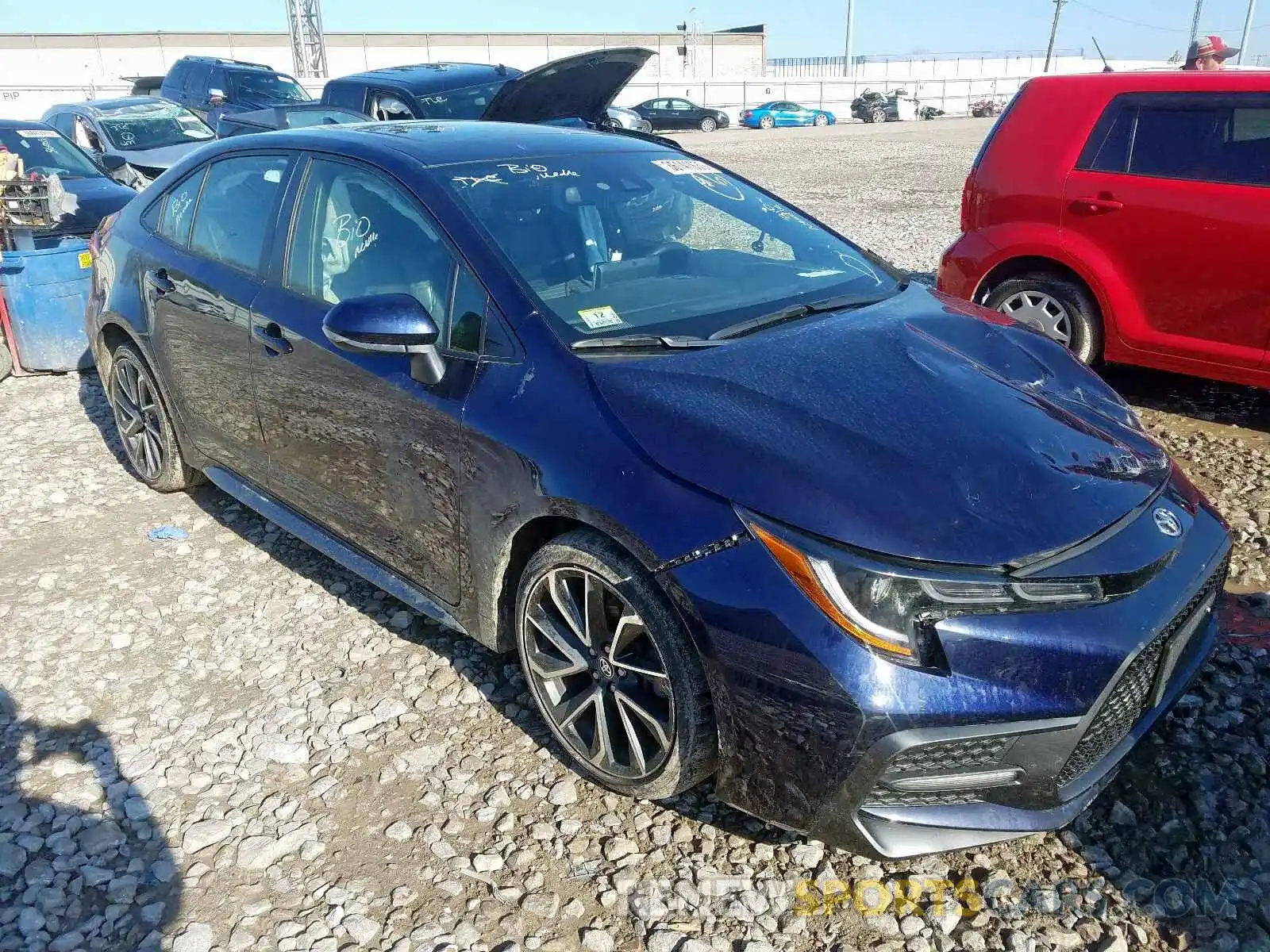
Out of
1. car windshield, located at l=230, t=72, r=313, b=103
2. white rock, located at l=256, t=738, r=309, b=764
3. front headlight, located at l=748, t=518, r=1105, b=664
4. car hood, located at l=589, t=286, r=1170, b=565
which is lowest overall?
white rock, located at l=256, t=738, r=309, b=764

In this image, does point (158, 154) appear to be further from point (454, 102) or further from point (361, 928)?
point (361, 928)

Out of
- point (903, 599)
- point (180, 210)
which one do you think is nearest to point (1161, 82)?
point (903, 599)

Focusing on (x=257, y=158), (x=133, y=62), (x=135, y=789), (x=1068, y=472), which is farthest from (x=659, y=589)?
(x=133, y=62)

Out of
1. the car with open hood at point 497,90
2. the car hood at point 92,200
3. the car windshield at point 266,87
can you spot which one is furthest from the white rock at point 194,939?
the car windshield at point 266,87

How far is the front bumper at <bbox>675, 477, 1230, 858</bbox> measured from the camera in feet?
6.75

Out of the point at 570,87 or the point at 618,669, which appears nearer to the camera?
the point at 618,669

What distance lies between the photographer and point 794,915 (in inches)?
92.0

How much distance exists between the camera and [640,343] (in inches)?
107

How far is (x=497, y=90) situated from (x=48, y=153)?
4135 mm

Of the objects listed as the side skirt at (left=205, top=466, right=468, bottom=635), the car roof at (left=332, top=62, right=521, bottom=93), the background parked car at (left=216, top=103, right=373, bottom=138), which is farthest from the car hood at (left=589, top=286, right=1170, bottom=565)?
the background parked car at (left=216, top=103, right=373, bottom=138)

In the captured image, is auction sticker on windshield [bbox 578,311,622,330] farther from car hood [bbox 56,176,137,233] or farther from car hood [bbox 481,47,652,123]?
car hood [bbox 56,176,137,233]

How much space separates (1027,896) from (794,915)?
1.83 feet

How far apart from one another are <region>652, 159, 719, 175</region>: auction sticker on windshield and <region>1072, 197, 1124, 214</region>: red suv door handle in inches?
96.6

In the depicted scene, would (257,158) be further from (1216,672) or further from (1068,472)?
(1216,672)
